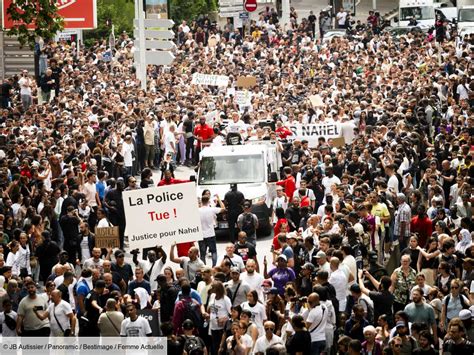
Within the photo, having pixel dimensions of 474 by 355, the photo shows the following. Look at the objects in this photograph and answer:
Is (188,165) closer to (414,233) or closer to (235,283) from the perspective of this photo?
(414,233)

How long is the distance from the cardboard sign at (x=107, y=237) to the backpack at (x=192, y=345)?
5913 millimetres

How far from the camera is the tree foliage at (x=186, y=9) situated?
74938 mm

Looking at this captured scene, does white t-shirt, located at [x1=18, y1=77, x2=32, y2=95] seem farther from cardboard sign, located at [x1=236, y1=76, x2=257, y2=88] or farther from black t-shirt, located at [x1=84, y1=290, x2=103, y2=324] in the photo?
black t-shirt, located at [x1=84, y1=290, x2=103, y2=324]

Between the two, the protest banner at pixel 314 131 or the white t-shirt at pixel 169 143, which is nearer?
the protest banner at pixel 314 131

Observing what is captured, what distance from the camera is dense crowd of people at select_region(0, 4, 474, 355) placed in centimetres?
1850

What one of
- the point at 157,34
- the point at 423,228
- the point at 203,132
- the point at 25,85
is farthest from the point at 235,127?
the point at 423,228

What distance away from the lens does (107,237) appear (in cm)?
2303

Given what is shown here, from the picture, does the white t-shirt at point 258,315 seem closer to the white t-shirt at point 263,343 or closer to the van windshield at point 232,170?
the white t-shirt at point 263,343

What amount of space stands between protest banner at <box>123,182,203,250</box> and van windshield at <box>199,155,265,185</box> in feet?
23.1

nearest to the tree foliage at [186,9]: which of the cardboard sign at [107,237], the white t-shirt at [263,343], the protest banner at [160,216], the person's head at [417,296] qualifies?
the cardboard sign at [107,237]

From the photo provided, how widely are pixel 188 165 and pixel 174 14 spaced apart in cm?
3861

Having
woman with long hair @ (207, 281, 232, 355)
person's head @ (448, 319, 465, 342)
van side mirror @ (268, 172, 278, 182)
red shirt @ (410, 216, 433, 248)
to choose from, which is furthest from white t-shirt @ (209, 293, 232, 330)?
van side mirror @ (268, 172, 278, 182)

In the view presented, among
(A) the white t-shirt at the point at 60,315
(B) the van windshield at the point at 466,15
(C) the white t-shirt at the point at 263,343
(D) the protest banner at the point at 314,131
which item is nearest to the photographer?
(C) the white t-shirt at the point at 263,343

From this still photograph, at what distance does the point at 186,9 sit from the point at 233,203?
50.0 meters
